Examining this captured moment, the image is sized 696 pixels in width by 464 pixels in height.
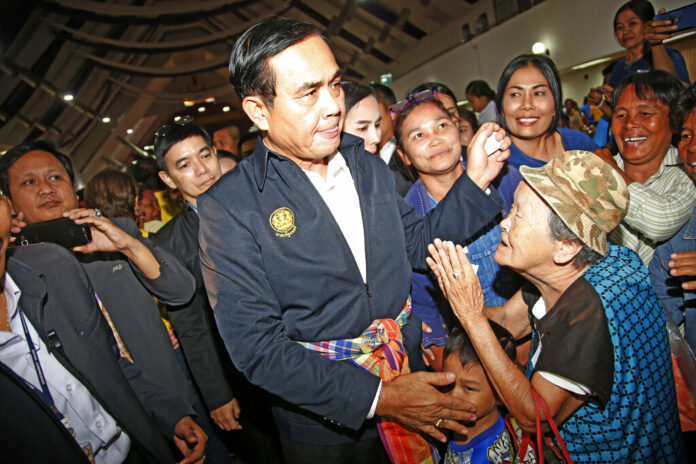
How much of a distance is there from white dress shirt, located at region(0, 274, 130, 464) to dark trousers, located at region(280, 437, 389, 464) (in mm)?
678

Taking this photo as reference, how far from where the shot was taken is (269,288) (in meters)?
1.37

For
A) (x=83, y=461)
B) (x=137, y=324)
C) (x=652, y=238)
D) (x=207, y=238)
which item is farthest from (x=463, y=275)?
(x=137, y=324)

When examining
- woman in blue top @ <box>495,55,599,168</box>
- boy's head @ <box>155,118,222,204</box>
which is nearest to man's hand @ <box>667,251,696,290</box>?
woman in blue top @ <box>495,55,599,168</box>

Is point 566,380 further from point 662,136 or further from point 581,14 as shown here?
point 581,14

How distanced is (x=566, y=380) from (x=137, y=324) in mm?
1948

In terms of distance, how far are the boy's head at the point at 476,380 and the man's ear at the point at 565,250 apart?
0.44m

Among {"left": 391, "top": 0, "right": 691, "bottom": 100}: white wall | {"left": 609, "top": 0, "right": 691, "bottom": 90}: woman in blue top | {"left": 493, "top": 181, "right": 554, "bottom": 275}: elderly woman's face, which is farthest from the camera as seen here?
{"left": 391, "top": 0, "right": 691, "bottom": 100}: white wall

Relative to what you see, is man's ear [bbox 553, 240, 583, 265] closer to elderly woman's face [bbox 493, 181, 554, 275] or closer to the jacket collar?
elderly woman's face [bbox 493, 181, 554, 275]

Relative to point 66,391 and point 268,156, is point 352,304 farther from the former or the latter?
point 66,391

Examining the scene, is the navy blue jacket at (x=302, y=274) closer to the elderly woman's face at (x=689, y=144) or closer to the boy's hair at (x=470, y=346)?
the boy's hair at (x=470, y=346)

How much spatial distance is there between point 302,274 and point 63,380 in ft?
3.13

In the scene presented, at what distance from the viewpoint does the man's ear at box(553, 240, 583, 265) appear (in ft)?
4.73

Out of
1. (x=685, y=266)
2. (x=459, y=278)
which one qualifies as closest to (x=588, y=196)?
(x=459, y=278)

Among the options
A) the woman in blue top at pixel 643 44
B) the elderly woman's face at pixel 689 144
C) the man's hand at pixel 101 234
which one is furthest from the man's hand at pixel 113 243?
the woman in blue top at pixel 643 44
